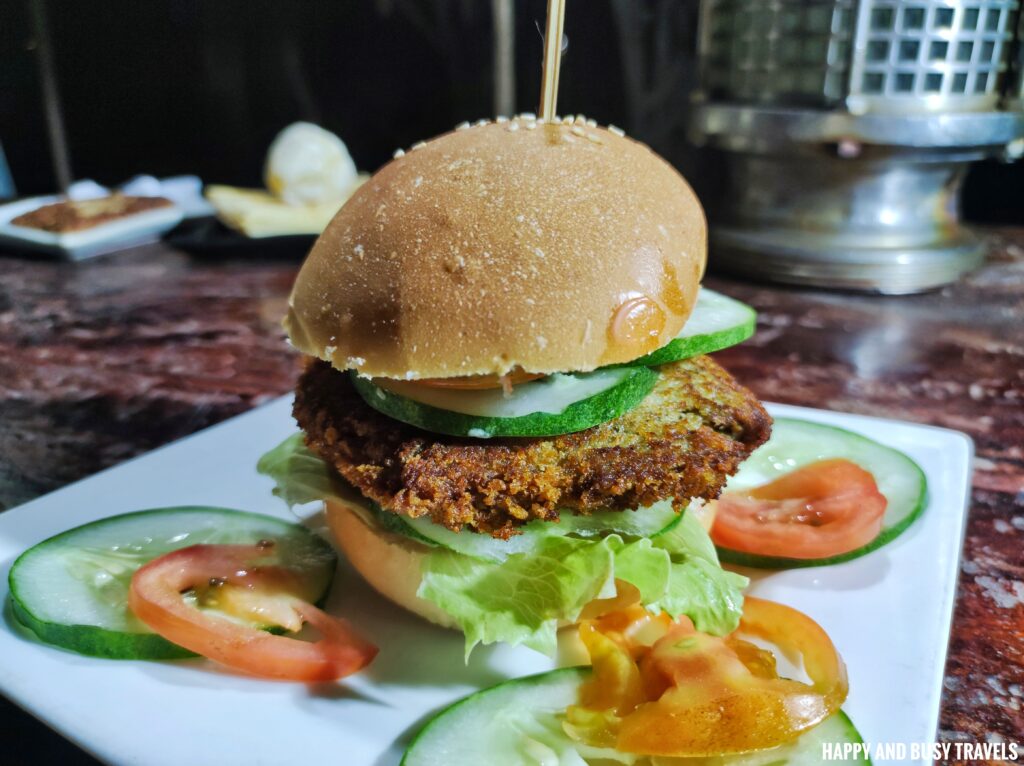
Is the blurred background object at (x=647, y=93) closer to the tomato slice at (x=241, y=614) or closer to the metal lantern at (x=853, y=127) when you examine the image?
the metal lantern at (x=853, y=127)

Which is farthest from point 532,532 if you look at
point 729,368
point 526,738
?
point 729,368

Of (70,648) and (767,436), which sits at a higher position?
(767,436)

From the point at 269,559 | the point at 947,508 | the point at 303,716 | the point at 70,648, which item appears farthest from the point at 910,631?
the point at 70,648

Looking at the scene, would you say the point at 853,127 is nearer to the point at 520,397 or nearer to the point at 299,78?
the point at 520,397

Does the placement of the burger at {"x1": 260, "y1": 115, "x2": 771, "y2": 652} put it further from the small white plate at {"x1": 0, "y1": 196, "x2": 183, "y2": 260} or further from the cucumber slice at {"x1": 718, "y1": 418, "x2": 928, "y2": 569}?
the small white plate at {"x1": 0, "y1": 196, "x2": 183, "y2": 260}

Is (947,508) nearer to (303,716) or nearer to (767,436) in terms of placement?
(767,436)

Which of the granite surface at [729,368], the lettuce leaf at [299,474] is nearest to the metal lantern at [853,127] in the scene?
the granite surface at [729,368]

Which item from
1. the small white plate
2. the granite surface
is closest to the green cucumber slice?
the granite surface
